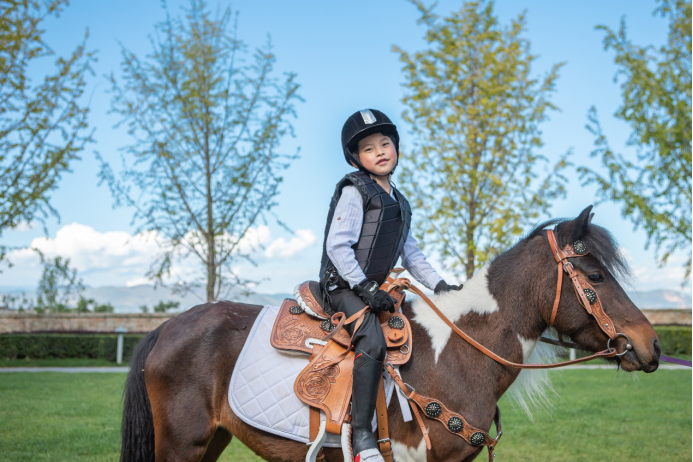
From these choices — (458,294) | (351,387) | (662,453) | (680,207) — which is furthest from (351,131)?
(680,207)

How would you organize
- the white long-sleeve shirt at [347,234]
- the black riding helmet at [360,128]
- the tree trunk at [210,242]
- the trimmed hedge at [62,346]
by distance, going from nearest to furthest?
the white long-sleeve shirt at [347,234]
the black riding helmet at [360,128]
the tree trunk at [210,242]
the trimmed hedge at [62,346]

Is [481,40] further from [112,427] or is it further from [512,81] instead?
[112,427]

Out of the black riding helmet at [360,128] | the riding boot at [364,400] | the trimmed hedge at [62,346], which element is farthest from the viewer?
the trimmed hedge at [62,346]

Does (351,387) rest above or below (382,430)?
above

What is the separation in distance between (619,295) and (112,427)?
6879 millimetres

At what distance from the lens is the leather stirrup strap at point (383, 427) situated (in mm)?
2793

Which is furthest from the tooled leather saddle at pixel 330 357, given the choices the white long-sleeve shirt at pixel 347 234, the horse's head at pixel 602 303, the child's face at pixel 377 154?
the horse's head at pixel 602 303

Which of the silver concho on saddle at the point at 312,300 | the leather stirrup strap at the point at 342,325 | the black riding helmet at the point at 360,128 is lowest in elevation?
the leather stirrup strap at the point at 342,325

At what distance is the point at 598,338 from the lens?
9.14 ft

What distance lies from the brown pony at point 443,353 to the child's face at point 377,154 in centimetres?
83

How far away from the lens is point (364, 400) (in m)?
2.71

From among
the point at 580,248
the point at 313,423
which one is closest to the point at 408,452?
the point at 313,423

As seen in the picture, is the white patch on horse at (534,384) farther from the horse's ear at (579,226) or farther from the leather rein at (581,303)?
the horse's ear at (579,226)

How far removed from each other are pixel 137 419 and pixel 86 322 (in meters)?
15.8
